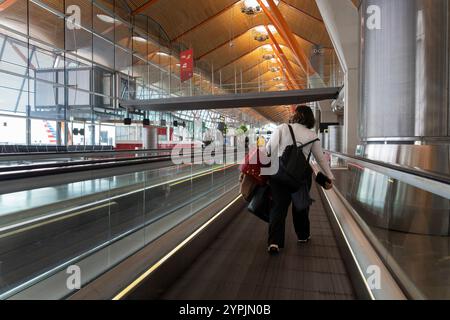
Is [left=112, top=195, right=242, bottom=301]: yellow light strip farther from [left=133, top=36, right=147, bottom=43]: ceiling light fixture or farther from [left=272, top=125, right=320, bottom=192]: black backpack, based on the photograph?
[left=133, top=36, right=147, bottom=43]: ceiling light fixture

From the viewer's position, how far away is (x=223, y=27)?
29547 millimetres

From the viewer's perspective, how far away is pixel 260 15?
97.1 ft

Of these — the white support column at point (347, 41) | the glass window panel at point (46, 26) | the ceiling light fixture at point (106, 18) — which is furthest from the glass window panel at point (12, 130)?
the white support column at point (347, 41)

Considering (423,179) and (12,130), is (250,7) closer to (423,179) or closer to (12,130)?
(12,130)

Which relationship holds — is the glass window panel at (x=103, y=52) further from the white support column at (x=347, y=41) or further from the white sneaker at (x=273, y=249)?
the white sneaker at (x=273, y=249)

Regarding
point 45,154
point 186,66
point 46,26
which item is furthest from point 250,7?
point 45,154

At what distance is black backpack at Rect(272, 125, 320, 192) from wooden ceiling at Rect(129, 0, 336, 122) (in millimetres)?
17983

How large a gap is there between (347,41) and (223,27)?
17510mm

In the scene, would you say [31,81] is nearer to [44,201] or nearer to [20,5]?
[20,5]

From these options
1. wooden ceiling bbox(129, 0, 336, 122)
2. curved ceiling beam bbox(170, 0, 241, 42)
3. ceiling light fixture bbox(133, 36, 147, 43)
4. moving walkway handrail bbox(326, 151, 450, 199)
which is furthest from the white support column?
curved ceiling beam bbox(170, 0, 241, 42)

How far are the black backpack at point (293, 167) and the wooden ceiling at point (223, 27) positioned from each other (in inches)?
708

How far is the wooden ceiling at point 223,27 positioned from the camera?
24.2m

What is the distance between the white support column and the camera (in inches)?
521

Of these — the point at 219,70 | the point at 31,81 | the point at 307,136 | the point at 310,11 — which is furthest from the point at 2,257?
the point at 219,70
